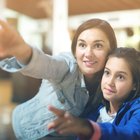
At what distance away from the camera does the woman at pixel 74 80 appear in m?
0.56

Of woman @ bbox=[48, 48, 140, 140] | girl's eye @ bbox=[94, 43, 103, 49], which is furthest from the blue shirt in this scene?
girl's eye @ bbox=[94, 43, 103, 49]

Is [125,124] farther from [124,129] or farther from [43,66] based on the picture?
[43,66]

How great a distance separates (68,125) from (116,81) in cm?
14

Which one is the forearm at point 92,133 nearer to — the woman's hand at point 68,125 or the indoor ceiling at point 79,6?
the woman's hand at point 68,125

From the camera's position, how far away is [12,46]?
0.50 metres

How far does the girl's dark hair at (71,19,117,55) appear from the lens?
0.57 m

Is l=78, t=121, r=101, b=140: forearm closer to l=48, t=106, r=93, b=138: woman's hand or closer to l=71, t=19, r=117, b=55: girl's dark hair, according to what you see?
l=48, t=106, r=93, b=138: woman's hand

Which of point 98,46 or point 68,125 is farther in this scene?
point 98,46

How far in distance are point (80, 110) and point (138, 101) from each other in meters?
0.10

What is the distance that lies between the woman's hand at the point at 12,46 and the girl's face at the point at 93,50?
10 centimetres

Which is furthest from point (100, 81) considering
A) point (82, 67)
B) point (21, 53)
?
point (21, 53)

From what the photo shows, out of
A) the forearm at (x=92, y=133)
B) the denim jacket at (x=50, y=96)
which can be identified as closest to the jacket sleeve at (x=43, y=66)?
the denim jacket at (x=50, y=96)

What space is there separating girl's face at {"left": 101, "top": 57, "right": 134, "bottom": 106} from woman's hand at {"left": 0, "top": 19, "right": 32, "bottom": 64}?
0.14m

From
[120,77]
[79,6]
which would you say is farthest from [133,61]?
[79,6]
